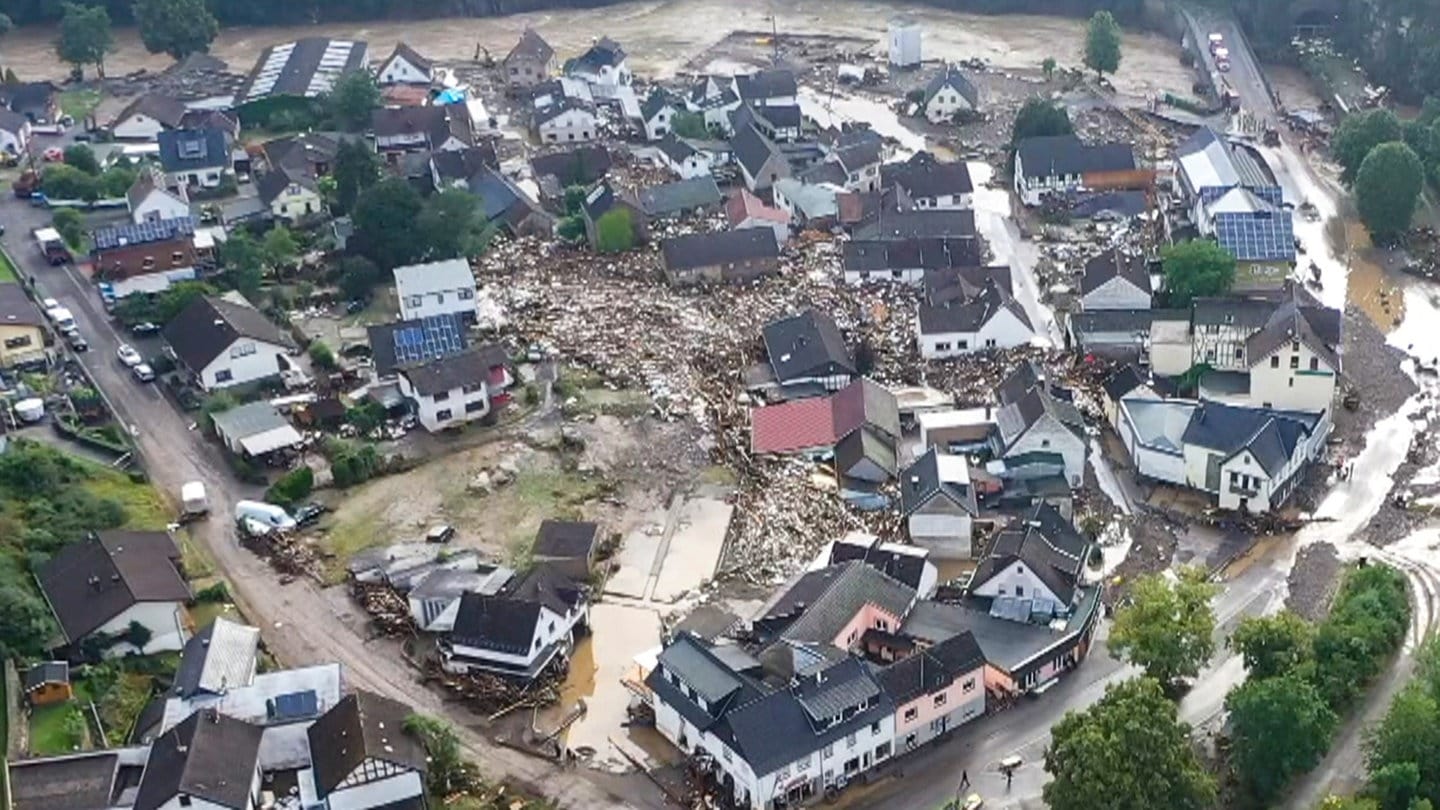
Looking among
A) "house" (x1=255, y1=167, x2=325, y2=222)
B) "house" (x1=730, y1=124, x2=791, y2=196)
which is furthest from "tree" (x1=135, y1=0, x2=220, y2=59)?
"house" (x1=730, y1=124, x2=791, y2=196)

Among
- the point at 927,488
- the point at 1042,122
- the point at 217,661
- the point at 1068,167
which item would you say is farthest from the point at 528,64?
the point at 217,661

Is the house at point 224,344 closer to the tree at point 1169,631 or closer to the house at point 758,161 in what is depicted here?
the house at point 758,161

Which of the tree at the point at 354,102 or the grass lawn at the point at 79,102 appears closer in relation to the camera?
the tree at the point at 354,102

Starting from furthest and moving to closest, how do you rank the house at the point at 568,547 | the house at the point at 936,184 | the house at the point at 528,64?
the house at the point at 528,64 < the house at the point at 936,184 < the house at the point at 568,547

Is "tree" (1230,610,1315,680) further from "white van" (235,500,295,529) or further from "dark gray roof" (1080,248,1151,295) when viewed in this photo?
"white van" (235,500,295,529)

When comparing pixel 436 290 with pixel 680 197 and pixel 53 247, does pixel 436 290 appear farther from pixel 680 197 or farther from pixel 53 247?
pixel 53 247

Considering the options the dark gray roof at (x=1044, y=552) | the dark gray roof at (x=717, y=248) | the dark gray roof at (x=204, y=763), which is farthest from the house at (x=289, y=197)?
the dark gray roof at (x=1044, y=552)
